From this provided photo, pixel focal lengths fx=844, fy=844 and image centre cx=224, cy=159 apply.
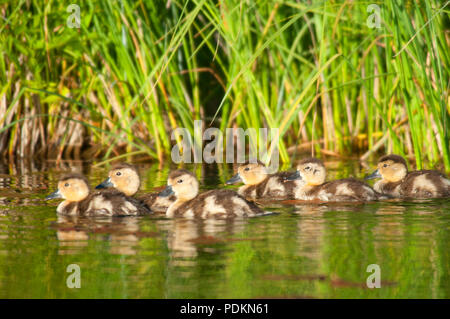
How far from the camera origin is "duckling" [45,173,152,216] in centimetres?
588

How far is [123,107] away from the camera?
934 cm

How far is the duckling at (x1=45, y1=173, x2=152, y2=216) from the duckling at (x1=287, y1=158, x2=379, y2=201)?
1.39 m

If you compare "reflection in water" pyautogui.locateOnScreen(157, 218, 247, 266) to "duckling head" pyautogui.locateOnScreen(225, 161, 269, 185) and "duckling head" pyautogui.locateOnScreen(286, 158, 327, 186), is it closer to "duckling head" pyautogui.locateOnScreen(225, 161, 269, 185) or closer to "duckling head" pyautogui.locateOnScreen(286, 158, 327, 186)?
"duckling head" pyautogui.locateOnScreen(286, 158, 327, 186)

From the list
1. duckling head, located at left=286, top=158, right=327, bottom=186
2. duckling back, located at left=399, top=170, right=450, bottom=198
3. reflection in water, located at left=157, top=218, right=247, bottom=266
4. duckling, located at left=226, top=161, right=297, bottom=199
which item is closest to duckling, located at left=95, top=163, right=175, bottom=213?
duckling, located at left=226, top=161, right=297, bottom=199

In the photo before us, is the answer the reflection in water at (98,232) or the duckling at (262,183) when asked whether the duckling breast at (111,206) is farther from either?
the duckling at (262,183)

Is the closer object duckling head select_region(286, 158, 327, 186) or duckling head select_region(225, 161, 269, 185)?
duckling head select_region(286, 158, 327, 186)

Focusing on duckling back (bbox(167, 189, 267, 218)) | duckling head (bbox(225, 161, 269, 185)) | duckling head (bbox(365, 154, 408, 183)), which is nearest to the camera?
duckling back (bbox(167, 189, 267, 218))

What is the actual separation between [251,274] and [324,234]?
3.35 feet

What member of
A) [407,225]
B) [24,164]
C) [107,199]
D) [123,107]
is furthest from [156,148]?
[407,225]

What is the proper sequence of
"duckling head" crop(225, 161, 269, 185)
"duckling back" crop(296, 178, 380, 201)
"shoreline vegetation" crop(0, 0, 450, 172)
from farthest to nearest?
"shoreline vegetation" crop(0, 0, 450, 172) → "duckling head" crop(225, 161, 269, 185) → "duckling back" crop(296, 178, 380, 201)

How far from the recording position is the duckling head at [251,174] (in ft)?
24.0

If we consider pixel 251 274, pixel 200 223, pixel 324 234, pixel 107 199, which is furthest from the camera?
pixel 107 199

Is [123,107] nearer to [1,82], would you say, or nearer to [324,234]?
[1,82]

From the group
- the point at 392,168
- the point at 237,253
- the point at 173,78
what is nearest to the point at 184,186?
the point at 237,253
